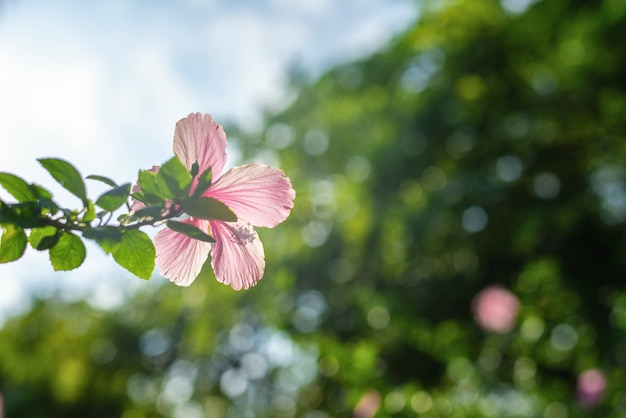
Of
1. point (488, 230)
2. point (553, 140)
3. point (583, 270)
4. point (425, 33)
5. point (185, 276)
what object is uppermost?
point (425, 33)

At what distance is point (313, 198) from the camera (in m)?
7.71

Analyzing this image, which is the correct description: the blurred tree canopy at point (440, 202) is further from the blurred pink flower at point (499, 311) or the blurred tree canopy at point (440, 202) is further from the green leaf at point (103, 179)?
the green leaf at point (103, 179)

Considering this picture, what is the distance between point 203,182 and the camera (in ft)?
1.56

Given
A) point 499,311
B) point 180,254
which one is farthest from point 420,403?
point 180,254

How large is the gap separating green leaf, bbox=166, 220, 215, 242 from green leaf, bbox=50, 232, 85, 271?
0.08 metres

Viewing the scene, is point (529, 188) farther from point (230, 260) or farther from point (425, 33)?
point (230, 260)

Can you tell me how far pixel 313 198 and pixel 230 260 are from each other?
7173 millimetres

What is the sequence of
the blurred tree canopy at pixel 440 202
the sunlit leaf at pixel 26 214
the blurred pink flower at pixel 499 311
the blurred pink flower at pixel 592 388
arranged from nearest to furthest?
the sunlit leaf at pixel 26 214, the blurred pink flower at pixel 592 388, the blurred pink flower at pixel 499 311, the blurred tree canopy at pixel 440 202

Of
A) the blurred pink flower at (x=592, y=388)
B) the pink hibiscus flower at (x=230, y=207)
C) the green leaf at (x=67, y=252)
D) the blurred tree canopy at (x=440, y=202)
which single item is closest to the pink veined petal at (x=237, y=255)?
the pink hibiscus flower at (x=230, y=207)

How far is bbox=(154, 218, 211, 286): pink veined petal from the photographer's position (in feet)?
1.78

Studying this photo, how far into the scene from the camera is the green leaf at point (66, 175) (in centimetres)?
48

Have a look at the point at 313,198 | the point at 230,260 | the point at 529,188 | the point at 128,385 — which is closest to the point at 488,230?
the point at 529,188

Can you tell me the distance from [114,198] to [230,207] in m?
0.10

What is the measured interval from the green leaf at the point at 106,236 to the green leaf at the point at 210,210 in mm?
57
